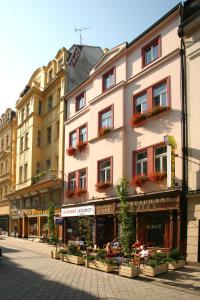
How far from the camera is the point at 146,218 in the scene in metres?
23.1

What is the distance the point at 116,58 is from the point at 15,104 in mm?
23903

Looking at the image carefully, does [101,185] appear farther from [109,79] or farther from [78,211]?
[109,79]

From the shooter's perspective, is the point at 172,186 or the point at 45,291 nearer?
the point at 45,291

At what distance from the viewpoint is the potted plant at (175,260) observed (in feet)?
58.6

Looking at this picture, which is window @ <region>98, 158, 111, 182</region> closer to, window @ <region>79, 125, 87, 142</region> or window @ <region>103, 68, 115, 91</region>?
window @ <region>79, 125, 87, 142</region>

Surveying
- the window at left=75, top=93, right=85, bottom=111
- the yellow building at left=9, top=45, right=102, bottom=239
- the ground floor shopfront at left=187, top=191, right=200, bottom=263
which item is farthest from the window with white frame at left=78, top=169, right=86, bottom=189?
the ground floor shopfront at left=187, top=191, right=200, bottom=263

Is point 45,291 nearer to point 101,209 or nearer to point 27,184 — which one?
point 101,209

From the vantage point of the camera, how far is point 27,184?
4128 centimetres

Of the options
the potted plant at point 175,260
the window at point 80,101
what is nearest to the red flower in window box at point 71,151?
the window at point 80,101

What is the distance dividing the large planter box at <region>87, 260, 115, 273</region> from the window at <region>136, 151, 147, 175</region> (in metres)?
6.48

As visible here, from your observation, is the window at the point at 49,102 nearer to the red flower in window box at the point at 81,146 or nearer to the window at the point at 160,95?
the red flower in window box at the point at 81,146

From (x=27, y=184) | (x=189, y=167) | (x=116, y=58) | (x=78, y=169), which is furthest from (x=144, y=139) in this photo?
(x=27, y=184)

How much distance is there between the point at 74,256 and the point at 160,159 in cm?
706

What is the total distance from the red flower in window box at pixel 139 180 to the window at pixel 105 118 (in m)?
5.40
